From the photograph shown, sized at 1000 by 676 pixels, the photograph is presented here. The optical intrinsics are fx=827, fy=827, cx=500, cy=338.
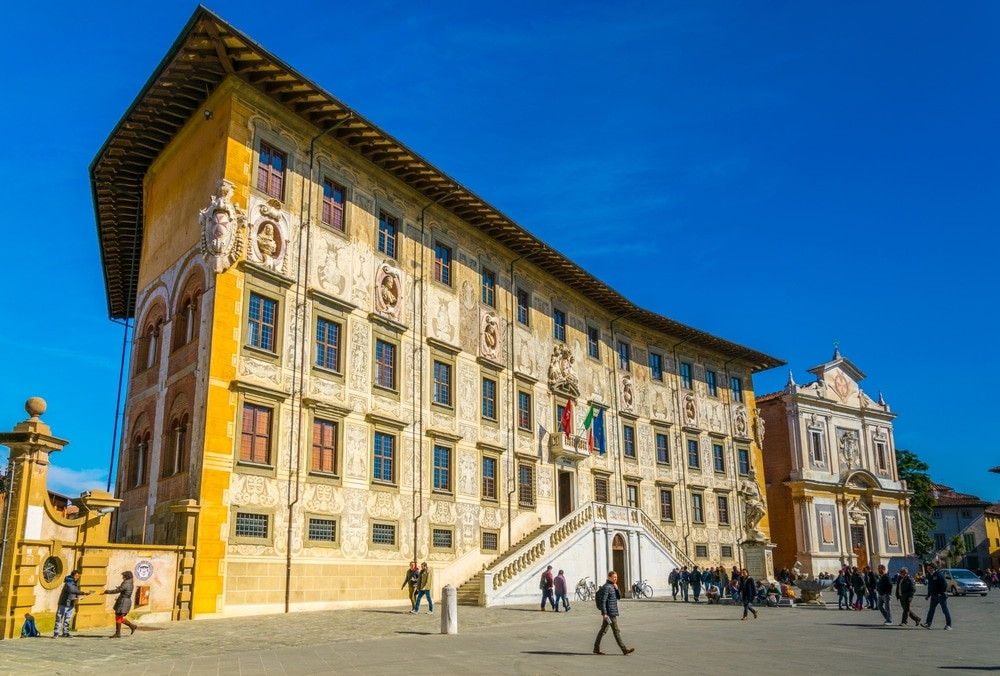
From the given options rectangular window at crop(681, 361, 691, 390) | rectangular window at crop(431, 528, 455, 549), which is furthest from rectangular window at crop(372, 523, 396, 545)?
rectangular window at crop(681, 361, 691, 390)

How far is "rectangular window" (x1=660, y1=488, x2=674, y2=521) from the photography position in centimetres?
4116

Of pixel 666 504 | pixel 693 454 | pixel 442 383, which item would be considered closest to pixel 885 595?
pixel 442 383

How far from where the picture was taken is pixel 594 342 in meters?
40.2

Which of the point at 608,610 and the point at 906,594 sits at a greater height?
the point at 608,610

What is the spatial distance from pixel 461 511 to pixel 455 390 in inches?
170

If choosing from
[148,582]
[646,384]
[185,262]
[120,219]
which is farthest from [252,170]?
[646,384]

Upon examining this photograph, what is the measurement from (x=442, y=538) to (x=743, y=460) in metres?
24.7

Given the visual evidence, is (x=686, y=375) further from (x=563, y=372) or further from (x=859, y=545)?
(x=859, y=545)

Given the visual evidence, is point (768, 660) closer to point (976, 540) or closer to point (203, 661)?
point (203, 661)

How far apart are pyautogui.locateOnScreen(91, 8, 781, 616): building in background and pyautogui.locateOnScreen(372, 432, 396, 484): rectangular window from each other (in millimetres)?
73

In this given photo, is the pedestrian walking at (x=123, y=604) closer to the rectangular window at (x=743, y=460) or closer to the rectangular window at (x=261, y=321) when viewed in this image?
the rectangular window at (x=261, y=321)

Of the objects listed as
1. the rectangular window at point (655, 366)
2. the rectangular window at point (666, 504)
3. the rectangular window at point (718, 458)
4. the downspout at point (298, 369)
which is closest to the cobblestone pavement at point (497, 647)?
the downspout at point (298, 369)

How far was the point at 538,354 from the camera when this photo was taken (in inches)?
1398

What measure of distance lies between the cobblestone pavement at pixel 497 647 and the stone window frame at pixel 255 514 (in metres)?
2.11
